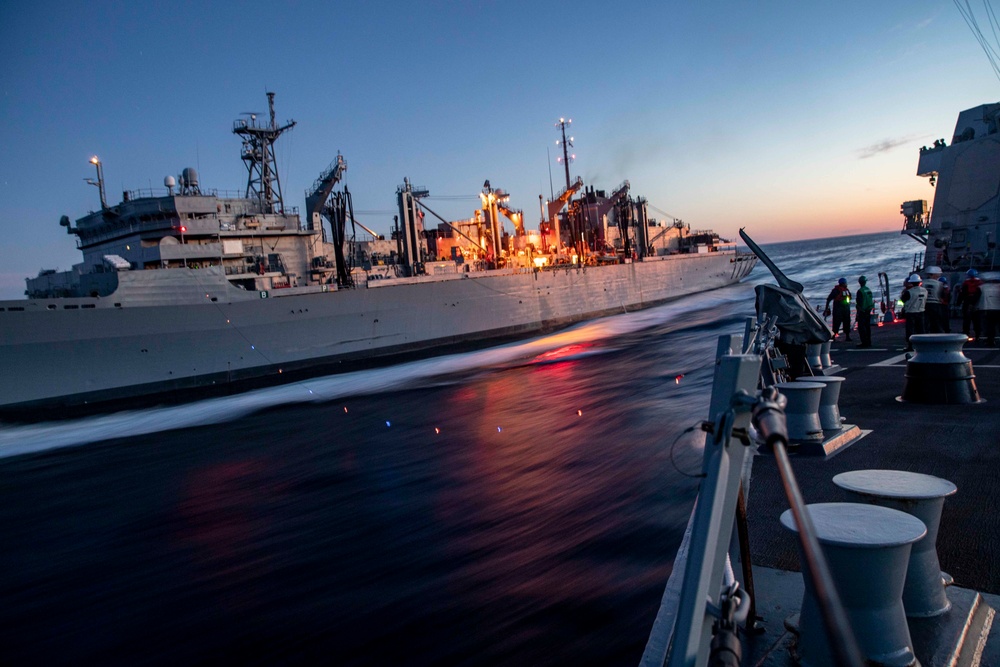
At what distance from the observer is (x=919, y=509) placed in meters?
2.33

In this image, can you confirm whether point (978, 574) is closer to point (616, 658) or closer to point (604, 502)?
point (616, 658)

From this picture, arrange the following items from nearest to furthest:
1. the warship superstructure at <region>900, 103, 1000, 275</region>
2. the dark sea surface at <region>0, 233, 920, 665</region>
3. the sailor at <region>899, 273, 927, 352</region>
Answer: the dark sea surface at <region>0, 233, 920, 665</region>, the sailor at <region>899, 273, 927, 352</region>, the warship superstructure at <region>900, 103, 1000, 275</region>

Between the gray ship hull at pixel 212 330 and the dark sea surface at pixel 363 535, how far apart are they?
471 cm

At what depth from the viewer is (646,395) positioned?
40.7ft

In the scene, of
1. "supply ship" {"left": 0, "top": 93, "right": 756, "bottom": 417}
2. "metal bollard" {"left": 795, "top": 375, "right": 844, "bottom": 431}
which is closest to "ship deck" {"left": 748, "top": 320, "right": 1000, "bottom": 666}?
"metal bollard" {"left": 795, "top": 375, "right": 844, "bottom": 431}

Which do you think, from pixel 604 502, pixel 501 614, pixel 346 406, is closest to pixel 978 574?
pixel 501 614

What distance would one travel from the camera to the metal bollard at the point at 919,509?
2314 mm

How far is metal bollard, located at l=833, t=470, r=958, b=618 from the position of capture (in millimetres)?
2314

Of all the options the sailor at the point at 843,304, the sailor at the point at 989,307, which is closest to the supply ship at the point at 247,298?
the sailor at the point at 843,304

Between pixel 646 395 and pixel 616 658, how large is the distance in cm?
919

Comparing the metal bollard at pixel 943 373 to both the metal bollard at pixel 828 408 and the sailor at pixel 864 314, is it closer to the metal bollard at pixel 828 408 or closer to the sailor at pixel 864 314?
the metal bollard at pixel 828 408

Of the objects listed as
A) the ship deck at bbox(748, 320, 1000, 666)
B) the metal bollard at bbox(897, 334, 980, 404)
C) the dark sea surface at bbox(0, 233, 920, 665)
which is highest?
the metal bollard at bbox(897, 334, 980, 404)

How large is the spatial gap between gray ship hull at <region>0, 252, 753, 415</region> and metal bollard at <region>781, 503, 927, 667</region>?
21106 millimetres

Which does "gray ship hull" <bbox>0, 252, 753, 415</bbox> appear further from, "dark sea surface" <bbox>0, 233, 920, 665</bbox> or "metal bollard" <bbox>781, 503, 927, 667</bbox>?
"metal bollard" <bbox>781, 503, 927, 667</bbox>
